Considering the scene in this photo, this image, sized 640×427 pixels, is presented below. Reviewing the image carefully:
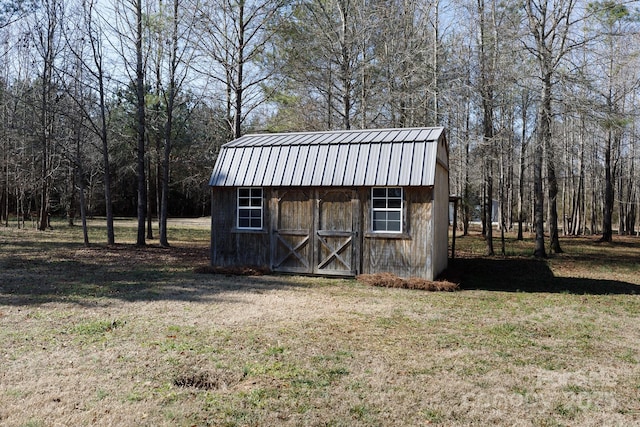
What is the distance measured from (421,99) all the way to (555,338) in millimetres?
13369

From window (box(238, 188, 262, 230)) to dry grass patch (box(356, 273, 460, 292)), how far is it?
3.39m

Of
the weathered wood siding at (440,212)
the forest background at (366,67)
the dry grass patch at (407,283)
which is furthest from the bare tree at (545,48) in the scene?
the dry grass patch at (407,283)

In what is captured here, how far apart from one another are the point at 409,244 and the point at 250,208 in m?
4.30

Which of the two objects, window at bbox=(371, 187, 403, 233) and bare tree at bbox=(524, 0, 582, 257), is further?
bare tree at bbox=(524, 0, 582, 257)

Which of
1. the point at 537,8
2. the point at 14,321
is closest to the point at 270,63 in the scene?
the point at 537,8

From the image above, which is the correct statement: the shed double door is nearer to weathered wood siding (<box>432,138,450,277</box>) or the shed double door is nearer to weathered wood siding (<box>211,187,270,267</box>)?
weathered wood siding (<box>211,187,270,267</box>)

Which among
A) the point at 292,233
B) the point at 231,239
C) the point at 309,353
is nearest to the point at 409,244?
the point at 292,233

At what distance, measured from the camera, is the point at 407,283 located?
10203mm

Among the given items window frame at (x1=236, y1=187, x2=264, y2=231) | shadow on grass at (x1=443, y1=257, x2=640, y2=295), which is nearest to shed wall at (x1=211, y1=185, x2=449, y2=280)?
window frame at (x1=236, y1=187, x2=264, y2=231)

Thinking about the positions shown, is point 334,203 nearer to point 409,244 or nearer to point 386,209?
point 386,209

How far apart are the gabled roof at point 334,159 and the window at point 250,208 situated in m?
0.33

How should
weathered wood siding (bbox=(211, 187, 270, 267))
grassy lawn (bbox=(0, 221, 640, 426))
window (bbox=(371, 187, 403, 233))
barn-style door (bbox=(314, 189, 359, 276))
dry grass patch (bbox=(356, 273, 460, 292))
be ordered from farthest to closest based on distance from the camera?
weathered wood siding (bbox=(211, 187, 270, 267)), barn-style door (bbox=(314, 189, 359, 276)), window (bbox=(371, 187, 403, 233)), dry grass patch (bbox=(356, 273, 460, 292)), grassy lawn (bbox=(0, 221, 640, 426))

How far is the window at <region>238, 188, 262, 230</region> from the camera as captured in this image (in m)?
12.4

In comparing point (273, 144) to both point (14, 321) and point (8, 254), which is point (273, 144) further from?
point (8, 254)
